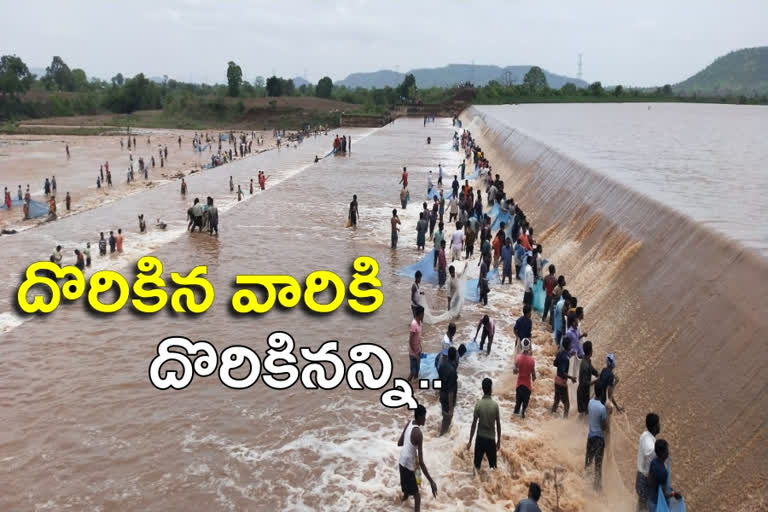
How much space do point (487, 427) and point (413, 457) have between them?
1.04m

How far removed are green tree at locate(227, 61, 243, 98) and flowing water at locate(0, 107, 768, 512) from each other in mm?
95724

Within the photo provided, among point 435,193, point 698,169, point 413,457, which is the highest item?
point 698,169

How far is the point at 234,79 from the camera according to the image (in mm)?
105812

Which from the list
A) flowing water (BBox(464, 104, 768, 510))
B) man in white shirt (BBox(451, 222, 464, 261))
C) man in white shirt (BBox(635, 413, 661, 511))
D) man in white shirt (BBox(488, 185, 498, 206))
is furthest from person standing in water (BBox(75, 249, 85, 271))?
man in white shirt (BBox(635, 413, 661, 511))

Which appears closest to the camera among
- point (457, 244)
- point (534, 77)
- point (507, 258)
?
point (507, 258)

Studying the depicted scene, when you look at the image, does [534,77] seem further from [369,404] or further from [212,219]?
[369,404]

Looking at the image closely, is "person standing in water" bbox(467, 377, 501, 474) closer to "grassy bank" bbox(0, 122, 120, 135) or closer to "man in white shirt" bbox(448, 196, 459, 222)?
"man in white shirt" bbox(448, 196, 459, 222)

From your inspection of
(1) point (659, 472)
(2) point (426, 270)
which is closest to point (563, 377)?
(1) point (659, 472)

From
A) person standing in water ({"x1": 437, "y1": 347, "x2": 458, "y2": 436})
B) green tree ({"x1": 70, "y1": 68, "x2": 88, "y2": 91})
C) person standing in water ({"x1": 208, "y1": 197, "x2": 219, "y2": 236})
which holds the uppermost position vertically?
green tree ({"x1": 70, "y1": 68, "x2": 88, "y2": 91})

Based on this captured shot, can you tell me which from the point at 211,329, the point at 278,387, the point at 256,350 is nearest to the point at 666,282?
the point at 278,387

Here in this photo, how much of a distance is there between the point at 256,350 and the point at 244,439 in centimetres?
301

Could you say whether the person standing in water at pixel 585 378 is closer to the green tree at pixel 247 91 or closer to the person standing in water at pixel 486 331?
the person standing in water at pixel 486 331

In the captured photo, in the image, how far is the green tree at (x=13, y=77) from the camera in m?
92.9

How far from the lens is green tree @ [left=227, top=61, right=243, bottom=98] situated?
10569cm
